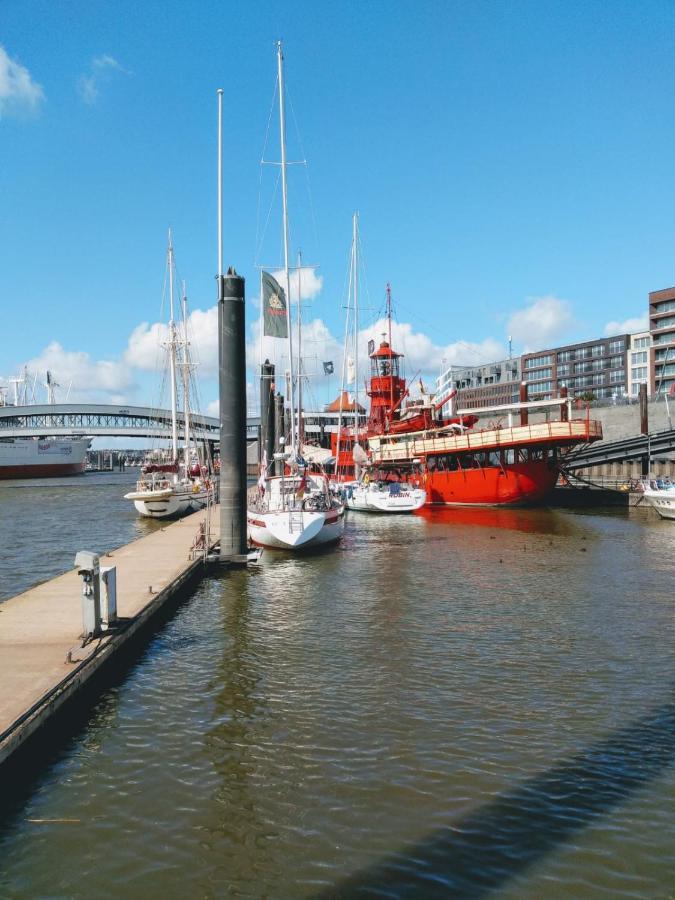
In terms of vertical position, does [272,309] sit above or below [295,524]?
above

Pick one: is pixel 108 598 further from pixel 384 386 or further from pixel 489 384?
pixel 489 384

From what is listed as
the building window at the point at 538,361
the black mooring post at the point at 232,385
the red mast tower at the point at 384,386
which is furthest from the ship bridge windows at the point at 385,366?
the building window at the point at 538,361

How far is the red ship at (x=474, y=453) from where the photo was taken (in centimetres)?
5191

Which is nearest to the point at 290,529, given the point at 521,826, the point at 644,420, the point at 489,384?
the point at 521,826

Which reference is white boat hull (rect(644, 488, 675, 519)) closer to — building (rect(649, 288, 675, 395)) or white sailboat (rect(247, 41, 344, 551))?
white sailboat (rect(247, 41, 344, 551))

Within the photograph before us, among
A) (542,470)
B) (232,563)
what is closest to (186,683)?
(232,563)

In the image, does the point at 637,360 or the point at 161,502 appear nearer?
the point at 161,502

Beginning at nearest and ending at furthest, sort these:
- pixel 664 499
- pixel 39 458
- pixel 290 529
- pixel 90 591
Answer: pixel 90 591, pixel 290 529, pixel 664 499, pixel 39 458

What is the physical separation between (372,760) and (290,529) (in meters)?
18.9

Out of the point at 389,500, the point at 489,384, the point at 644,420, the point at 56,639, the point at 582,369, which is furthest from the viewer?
the point at 489,384

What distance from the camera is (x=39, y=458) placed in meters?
144

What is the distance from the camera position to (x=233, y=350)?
942 inches

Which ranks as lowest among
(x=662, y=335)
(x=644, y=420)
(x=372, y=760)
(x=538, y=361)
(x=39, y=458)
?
(x=372, y=760)

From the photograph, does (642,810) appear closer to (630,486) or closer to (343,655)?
(343,655)
